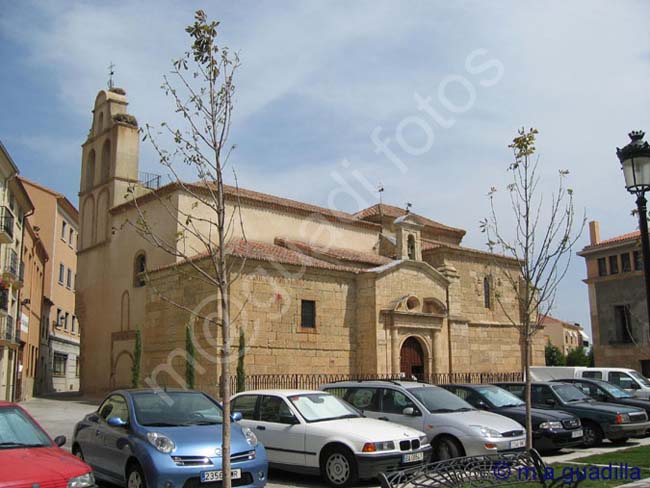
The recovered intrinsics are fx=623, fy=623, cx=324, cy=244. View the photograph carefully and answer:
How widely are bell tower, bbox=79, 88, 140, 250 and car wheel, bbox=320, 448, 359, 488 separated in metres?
22.2

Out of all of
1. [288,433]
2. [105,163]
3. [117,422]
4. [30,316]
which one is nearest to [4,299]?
[30,316]

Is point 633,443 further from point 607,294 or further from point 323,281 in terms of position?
point 607,294

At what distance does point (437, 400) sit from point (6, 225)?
19.0 m

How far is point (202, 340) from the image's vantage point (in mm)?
20766

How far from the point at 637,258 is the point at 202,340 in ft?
100

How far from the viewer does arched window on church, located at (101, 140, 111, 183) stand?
2993cm

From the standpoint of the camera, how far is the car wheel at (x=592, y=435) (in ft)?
42.9

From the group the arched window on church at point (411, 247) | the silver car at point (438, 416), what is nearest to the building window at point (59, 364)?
the arched window on church at point (411, 247)

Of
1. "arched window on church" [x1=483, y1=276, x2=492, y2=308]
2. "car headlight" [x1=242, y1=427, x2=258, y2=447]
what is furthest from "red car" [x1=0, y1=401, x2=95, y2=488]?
"arched window on church" [x1=483, y1=276, x2=492, y2=308]

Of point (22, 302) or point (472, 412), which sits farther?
point (22, 302)

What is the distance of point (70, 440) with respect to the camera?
1404 cm

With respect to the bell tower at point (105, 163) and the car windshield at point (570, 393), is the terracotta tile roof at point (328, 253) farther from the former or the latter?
the car windshield at point (570, 393)

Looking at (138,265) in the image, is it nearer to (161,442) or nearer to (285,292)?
(285,292)

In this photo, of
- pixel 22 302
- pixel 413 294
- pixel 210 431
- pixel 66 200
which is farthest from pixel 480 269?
pixel 66 200
